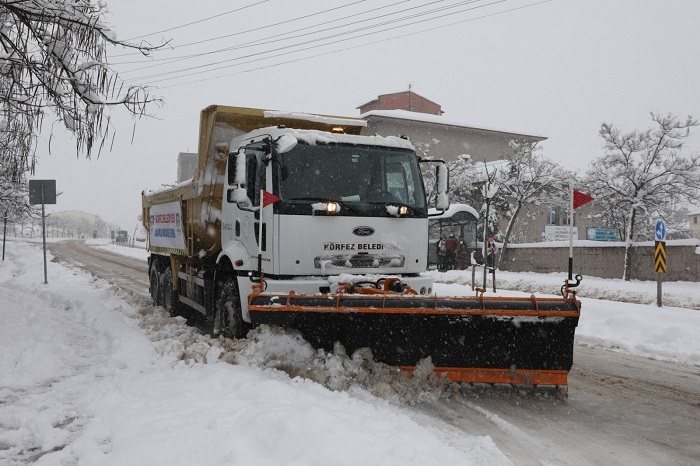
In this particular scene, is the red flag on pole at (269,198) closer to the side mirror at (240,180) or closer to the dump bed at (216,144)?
the side mirror at (240,180)

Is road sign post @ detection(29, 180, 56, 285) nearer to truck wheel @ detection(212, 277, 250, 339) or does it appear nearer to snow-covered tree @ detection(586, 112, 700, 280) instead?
truck wheel @ detection(212, 277, 250, 339)

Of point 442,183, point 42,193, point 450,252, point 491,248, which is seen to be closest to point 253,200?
point 442,183

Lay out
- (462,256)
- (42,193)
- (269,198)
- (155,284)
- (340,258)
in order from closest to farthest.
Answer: (269,198) < (340,258) < (155,284) < (42,193) < (462,256)

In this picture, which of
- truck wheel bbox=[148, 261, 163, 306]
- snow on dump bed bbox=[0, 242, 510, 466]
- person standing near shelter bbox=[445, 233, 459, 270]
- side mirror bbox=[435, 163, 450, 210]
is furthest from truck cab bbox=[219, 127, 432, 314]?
person standing near shelter bbox=[445, 233, 459, 270]

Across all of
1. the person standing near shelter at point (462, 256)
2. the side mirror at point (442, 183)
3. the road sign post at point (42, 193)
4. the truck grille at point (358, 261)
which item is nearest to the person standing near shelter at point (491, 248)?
the person standing near shelter at point (462, 256)

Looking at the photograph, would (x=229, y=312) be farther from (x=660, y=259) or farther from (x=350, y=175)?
(x=660, y=259)

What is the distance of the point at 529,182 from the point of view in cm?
3034

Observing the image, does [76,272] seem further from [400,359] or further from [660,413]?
[660,413]

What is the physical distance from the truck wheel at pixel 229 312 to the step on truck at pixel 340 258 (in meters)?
0.02

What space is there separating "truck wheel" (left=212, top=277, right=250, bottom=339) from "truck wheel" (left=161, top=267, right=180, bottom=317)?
2.96m

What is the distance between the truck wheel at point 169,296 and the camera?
401 inches

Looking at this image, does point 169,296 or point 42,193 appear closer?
point 169,296

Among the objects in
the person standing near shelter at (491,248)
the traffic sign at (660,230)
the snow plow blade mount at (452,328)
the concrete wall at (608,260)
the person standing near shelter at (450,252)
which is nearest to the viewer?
the snow plow blade mount at (452,328)

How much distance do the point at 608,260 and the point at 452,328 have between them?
68.8ft
